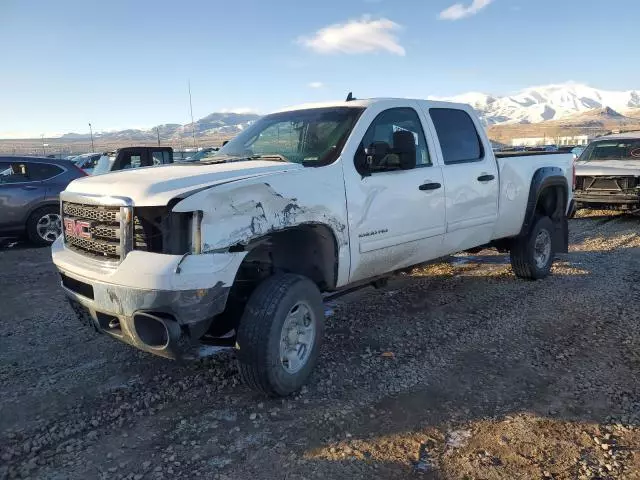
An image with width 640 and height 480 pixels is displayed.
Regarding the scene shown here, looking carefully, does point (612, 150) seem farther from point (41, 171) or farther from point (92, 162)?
point (92, 162)

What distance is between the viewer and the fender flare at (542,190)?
20.2 ft

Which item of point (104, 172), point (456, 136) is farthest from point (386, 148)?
point (104, 172)

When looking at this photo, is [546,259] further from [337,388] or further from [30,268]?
[30,268]

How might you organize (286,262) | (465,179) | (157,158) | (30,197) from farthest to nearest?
(157,158), (30,197), (465,179), (286,262)

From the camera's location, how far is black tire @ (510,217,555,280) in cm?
638

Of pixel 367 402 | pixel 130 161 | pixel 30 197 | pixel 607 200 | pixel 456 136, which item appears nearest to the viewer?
pixel 367 402

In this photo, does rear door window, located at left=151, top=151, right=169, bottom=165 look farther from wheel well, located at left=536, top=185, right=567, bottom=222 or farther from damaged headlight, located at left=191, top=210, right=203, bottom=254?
damaged headlight, located at left=191, top=210, right=203, bottom=254

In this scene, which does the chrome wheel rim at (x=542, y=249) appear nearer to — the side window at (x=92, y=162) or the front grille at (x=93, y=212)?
the front grille at (x=93, y=212)

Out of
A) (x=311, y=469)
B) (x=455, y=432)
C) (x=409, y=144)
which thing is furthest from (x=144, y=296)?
(x=409, y=144)

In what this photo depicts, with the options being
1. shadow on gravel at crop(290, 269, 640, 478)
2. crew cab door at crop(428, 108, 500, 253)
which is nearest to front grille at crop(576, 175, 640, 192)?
shadow on gravel at crop(290, 269, 640, 478)

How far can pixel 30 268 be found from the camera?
788 cm

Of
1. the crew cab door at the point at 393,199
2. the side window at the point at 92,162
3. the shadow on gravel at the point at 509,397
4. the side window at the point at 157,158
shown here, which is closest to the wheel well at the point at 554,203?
the shadow on gravel at the point at 509,397

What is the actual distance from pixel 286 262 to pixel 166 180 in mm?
1142

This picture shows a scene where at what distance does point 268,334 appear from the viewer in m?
3.34
